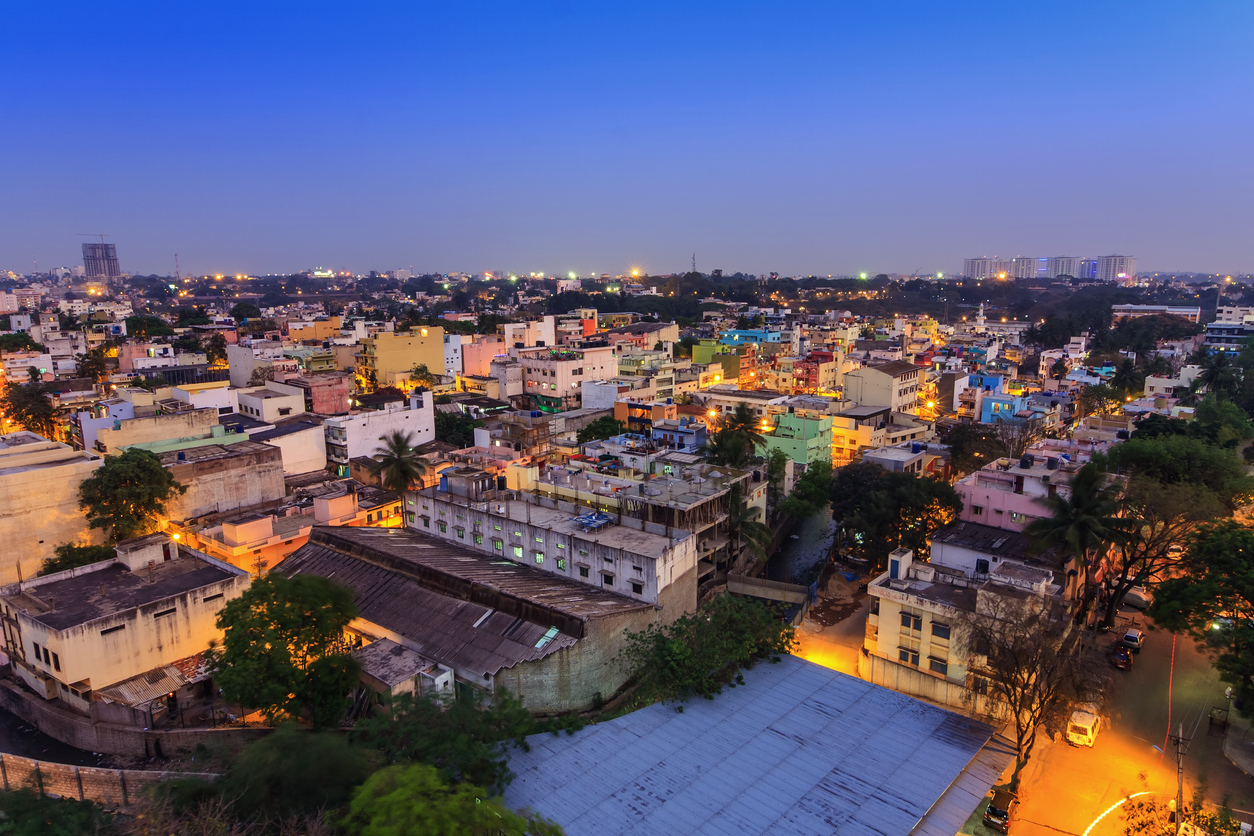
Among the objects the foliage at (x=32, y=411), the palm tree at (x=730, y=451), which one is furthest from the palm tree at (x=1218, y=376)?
the foliage at (x=32, y=411)

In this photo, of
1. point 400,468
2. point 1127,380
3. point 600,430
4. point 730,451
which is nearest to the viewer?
point 400,468

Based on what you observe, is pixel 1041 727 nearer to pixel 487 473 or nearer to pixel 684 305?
pixel 487 473

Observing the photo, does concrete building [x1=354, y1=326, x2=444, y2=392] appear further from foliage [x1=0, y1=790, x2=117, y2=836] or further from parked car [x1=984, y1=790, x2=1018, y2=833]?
parked car [x1=984, y1=790, x2=1018, y2=833]

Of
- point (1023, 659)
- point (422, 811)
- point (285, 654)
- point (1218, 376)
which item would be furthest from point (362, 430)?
point (1218, 376)

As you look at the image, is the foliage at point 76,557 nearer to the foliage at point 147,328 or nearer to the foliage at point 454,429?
the foliage at point 454,429

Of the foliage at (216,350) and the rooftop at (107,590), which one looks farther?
the foliage at (216,350)

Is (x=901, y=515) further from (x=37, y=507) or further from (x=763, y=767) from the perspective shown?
(x=37, y=507)

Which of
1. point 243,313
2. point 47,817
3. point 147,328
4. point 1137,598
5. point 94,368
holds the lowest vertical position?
point 1137,598
